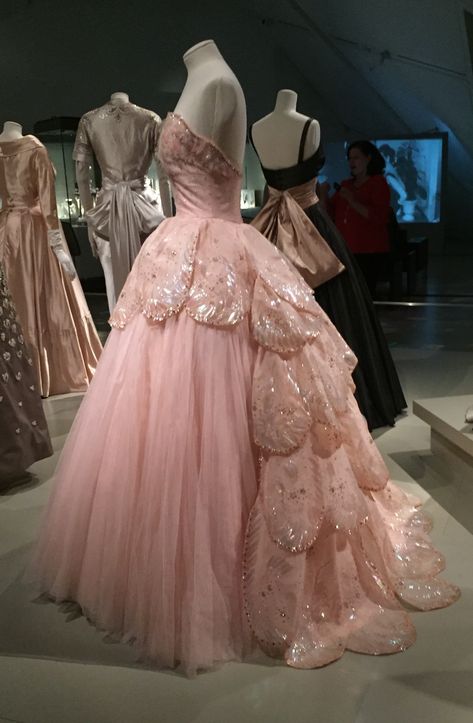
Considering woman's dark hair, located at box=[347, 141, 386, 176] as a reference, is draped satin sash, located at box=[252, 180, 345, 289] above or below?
below

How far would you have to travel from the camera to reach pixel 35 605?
6.74 feet

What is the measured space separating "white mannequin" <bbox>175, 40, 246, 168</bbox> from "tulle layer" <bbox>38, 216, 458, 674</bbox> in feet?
0.78

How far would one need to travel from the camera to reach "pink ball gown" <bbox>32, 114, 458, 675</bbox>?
173cm

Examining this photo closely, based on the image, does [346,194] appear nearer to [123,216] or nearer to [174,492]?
[123,216]

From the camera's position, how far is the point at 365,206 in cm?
515

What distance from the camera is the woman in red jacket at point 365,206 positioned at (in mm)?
4863

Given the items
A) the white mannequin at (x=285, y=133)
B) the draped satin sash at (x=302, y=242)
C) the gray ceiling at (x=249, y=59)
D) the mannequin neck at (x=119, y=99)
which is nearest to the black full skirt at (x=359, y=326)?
the draped satin sash at (x=302, y=242)

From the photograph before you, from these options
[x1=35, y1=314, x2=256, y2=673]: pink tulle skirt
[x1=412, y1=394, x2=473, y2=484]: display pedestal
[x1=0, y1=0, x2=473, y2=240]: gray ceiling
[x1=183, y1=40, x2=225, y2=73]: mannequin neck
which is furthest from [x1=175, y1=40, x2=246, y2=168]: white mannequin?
[x1=0, y1=0, x2=473, y2=240]: gray ceiling

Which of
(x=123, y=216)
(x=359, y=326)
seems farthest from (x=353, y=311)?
(x=123, y=216)

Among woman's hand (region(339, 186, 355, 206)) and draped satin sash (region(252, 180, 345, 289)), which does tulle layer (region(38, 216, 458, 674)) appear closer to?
draped satin sash (region(252, 180, 345, 289))

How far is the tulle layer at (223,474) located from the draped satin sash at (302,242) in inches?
46.0

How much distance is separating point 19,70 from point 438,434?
182 inches

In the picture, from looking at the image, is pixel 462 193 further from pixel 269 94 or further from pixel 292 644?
pixel 292 644

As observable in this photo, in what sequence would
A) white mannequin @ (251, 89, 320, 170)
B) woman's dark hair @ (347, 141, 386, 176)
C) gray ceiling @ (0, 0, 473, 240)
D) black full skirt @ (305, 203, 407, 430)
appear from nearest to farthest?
white mannequin @ (251, 89, 320, 170) < black full skirt @ (305, 203, 407, 430) < woman's dark hair @ (347, 141, 386, 176) < gray ceiling @ (0, 0, 473, 240)
